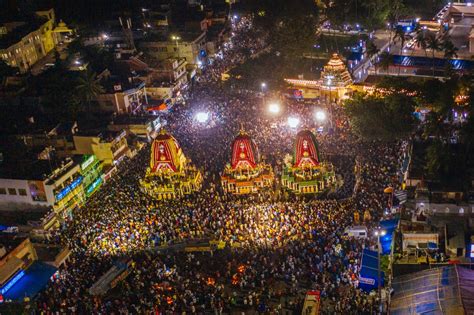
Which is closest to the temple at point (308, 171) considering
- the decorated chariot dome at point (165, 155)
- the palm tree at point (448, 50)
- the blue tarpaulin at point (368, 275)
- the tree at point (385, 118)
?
the tree at point (385, 118)

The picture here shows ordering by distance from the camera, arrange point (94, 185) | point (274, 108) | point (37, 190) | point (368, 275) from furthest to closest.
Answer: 1. point (274, 108)
2. point (94, 185)
3. point (37, 190)
4. point (368, 275)

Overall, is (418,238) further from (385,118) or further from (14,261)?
(14,261)

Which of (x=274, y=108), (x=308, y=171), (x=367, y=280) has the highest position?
(x=274, y=108)

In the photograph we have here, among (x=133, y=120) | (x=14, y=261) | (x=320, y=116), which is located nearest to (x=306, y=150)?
(x=320, y=116)

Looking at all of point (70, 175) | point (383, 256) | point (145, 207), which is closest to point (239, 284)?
point (383, 256)

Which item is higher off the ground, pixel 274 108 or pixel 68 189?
pixel 274 108

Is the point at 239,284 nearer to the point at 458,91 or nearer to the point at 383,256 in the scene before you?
the point at 383,256
